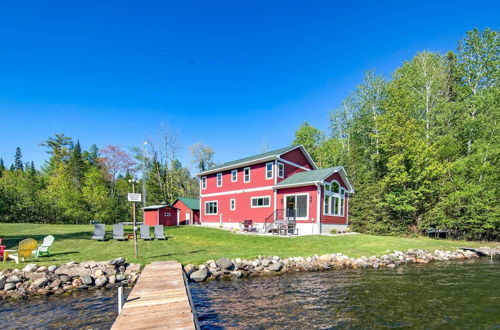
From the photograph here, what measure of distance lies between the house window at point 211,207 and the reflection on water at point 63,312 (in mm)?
19173

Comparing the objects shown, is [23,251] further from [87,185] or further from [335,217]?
[87,185]

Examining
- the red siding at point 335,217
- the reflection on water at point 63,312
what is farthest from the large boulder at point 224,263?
the red siding at point 335,217

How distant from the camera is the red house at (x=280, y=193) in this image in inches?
744

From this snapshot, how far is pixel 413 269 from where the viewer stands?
11156 mm

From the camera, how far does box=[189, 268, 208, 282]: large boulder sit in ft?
28.2

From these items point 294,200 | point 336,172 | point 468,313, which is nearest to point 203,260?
point 468,313

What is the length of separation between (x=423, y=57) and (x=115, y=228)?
30680 mm

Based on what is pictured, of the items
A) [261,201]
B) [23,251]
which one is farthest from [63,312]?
[261,201]

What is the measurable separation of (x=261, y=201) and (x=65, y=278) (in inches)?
621

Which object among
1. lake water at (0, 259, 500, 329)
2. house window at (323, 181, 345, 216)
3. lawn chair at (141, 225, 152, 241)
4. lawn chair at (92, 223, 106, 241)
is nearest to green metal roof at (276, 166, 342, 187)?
house window at (323, 181, 345, 216)

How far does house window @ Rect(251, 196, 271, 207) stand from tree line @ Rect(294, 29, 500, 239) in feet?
27.0

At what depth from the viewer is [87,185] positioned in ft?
119

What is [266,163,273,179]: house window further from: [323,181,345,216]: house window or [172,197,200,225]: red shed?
[172,197,200,225]: red shed

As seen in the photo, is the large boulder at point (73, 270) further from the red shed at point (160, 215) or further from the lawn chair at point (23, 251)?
the red shed at point (160, 215)
